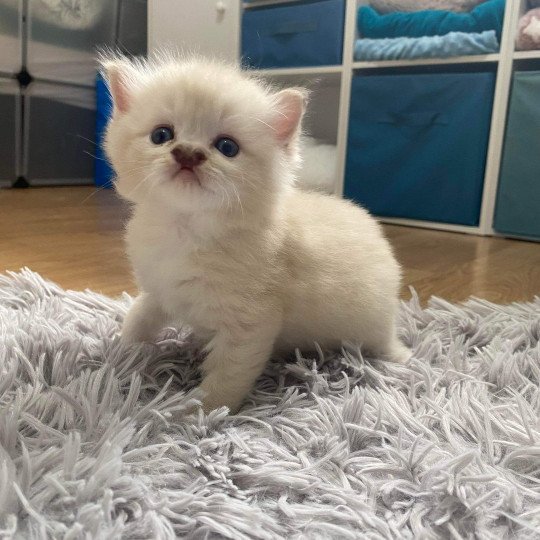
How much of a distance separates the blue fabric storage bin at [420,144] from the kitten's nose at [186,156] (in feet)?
5.39

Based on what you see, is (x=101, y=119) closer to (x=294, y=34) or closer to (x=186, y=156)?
(x=294, y=34)

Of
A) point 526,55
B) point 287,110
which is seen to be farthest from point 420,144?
point 287,110

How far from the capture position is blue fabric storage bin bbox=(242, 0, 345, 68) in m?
2.30

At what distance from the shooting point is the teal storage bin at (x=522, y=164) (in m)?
1.95

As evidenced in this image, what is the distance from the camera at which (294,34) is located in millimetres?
2385

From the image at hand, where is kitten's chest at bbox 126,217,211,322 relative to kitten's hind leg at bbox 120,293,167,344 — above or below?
above

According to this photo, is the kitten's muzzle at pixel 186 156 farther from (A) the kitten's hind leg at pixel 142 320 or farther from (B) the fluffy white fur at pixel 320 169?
(B) the fluffy white fur at pixel 320 169

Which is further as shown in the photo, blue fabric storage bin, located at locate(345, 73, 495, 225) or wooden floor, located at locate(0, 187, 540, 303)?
blue fabric storage bin, located at locate(345, 73, 495, 225)

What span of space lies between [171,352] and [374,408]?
0.29 m

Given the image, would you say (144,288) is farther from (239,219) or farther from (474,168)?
(474,168)

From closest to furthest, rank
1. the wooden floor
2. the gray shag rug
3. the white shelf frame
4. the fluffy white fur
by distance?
the gray shag rug < the wooden floor < the white shelf frame < the fluffy white fur

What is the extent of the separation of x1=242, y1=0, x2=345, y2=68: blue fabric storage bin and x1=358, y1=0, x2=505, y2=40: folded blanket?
0.11 meters

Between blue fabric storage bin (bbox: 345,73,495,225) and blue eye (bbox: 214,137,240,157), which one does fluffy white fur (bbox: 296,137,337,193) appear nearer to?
blue fabric storage bin (bbox: 345,73,495,225)

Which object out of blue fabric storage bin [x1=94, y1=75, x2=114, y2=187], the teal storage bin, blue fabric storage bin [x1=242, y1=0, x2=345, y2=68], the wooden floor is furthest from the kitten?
blue fabric storage bin [x1=94, y1=75, x2=114, y2=187]
